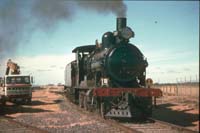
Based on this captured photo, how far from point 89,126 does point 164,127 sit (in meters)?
2.76

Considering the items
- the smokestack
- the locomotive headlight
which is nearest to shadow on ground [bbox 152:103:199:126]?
the locomotive headlight

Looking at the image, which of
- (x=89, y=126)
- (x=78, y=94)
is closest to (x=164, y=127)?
(x=89, y=126)

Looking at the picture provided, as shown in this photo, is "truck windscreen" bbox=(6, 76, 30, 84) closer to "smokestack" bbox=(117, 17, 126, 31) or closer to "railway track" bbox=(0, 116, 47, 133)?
"railway track" bbox=(0, 116, 47, 133)

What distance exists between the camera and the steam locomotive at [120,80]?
1560cm

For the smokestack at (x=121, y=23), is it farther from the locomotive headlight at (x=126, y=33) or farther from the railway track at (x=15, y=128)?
the railway track at (x=15, y=128)

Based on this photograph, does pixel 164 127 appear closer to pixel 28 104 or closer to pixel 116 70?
pixel 116 70

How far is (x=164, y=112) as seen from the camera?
807 inches

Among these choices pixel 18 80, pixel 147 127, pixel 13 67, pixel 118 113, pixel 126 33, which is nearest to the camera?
pixel 147 127

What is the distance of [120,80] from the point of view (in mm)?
16578

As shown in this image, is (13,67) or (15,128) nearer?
(15,128)

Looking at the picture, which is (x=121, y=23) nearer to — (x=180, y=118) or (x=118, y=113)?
(x=118, y=113)

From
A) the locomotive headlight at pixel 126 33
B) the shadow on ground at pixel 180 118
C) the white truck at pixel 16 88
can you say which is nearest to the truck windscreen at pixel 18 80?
the white truck at pixel 16 88

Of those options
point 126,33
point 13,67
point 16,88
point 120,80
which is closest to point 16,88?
point 16,88

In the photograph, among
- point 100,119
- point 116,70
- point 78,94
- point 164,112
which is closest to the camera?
point 100,119
